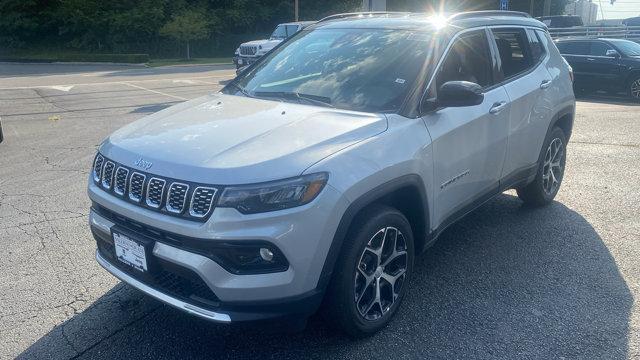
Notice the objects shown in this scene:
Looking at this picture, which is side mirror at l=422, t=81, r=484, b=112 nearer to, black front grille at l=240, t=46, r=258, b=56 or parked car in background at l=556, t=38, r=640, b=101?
parked car in background at l=556, t=38, r=640, b=101

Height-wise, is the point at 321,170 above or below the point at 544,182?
above

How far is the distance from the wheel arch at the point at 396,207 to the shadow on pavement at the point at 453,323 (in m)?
0.47

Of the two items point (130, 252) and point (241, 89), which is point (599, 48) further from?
point (130, 252)

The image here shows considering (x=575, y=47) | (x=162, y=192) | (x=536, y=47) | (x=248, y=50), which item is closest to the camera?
(x=162, y=192)

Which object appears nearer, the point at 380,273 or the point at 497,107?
the point at 380,273

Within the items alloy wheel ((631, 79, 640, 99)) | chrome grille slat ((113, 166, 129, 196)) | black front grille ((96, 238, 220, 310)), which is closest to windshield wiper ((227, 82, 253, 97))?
chrome grille slat ((113, 166, 129, 196))

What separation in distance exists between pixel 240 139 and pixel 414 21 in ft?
6.15

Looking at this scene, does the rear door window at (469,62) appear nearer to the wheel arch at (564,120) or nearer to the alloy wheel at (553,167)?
the wheel arch at (564,120)

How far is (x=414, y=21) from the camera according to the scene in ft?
13.7

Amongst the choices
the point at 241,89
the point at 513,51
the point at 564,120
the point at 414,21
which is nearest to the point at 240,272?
the point at 241,89

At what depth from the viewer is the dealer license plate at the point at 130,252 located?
9.76 ft

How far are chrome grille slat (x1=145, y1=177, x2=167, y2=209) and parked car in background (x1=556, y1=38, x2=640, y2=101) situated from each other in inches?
552

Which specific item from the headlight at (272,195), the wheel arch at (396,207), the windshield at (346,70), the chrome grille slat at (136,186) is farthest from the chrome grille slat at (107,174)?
the wheel arch at (396,207)

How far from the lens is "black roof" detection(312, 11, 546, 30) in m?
4.11
